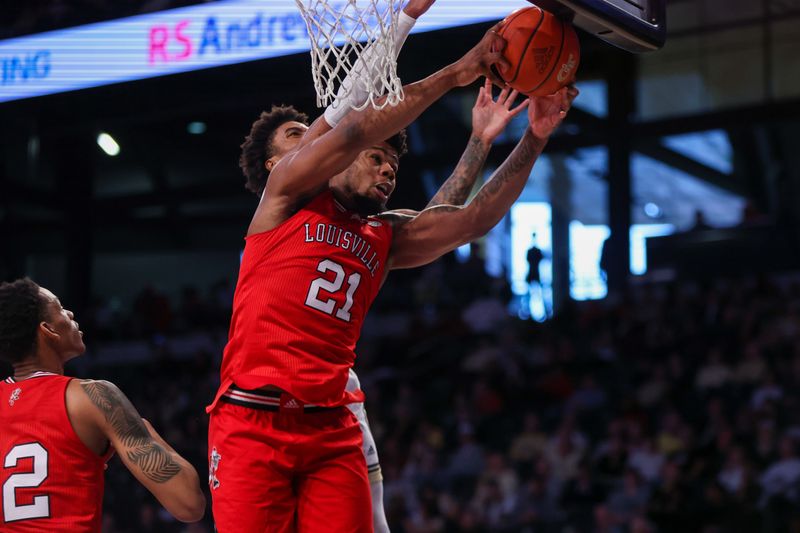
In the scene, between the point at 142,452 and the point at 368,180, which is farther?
the point at 368,180

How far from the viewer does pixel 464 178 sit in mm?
3908

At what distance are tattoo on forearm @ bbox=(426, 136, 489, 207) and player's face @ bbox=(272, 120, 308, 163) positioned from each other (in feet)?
1.78

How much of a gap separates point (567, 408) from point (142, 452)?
7998 millimetres

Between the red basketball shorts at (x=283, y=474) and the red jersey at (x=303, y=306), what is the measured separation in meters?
0.09

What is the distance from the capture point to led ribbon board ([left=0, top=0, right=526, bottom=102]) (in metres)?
6.75

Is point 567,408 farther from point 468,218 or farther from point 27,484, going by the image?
point 27,484

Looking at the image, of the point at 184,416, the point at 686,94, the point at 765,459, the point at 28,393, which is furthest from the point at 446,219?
the point at 686,94

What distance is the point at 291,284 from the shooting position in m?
3.26

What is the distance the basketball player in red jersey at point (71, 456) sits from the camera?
Answer: 3.00 metres

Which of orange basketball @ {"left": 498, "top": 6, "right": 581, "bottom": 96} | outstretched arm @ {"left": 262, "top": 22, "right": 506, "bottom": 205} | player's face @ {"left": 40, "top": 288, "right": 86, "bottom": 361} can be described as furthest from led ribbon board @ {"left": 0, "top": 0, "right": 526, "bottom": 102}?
player's face @ {"left": 40, "top": 288, "right": 86, "bottom": 361}

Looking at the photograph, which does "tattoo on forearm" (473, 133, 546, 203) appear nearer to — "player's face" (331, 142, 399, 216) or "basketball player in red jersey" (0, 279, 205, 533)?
"player's face" (331, 142, 399, 216)

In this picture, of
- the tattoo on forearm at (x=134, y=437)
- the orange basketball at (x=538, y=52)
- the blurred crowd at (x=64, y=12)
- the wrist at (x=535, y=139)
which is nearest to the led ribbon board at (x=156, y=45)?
the blurred crowd at (x=64, y=12)

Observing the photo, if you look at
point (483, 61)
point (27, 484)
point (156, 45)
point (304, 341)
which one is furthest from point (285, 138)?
point (156, 45)

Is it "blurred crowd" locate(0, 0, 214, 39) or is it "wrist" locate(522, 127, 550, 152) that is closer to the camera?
"wrist" locate(522, 127, 550, 152)
